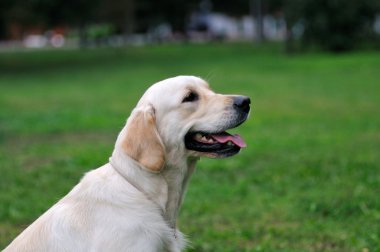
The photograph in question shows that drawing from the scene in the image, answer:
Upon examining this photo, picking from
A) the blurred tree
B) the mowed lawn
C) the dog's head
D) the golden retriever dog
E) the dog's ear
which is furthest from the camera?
the blurred tree

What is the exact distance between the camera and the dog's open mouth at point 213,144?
14.9ft

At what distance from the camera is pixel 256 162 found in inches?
410

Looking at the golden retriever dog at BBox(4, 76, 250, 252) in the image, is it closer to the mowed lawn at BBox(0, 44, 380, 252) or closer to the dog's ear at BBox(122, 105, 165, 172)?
the dog's ear at BBox(122, 105, 165, 172)

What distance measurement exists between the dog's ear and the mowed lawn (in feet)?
3.80

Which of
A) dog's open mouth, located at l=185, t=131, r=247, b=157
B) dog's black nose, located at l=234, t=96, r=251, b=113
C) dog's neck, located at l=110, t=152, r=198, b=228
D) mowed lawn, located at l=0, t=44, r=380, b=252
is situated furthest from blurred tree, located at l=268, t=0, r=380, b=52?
dog's neck, located at l=110, t=152, r=198, b=228

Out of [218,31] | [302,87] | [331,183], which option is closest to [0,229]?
[331,183]

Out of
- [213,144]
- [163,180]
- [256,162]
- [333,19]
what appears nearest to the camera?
[163,180]

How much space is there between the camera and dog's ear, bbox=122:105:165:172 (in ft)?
14.0

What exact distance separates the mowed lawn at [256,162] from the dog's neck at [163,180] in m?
1.08

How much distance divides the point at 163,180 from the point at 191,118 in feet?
1.47

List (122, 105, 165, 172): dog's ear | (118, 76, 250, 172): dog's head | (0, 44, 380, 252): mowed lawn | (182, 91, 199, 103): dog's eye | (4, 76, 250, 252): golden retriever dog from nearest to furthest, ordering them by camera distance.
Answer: (4, 76, 250, 252): golden retriever dog
(122, 105, 165, 172): dog's ear
(118, 76, 250, 172): dog's head
(182, 91, 199, 103): dog's eye
(0, 44, 380, 252): mowed lawn

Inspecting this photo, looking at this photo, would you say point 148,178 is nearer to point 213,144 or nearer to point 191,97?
point 213,144

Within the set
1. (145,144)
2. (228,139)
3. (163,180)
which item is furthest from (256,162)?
(145,144)

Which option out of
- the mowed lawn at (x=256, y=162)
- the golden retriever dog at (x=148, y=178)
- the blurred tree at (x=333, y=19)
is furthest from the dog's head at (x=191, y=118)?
A: the blurred tree at (x=333, y=19)
